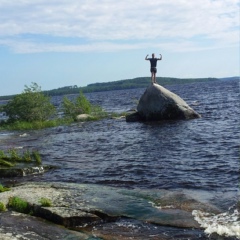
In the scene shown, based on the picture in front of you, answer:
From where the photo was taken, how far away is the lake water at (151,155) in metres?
17.2

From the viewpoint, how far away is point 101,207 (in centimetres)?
1312

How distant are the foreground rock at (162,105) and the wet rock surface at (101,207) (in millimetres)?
23323

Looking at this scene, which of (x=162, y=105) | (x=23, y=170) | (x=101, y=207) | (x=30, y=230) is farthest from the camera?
(x=162, y=105)

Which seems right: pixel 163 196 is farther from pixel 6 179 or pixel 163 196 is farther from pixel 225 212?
pixel 6 179

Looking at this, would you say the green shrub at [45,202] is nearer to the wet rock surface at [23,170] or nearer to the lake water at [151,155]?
the lake water at [151,155]

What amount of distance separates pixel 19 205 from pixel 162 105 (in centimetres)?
2710

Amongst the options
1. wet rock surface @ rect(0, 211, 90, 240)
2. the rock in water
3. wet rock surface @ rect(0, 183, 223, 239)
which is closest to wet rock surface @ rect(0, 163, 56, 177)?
wet rock surface @ rect(0, 183, 223, 239)

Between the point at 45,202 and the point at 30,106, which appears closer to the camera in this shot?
the point at 45,202

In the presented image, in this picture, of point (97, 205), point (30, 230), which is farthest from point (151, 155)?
point (30, 230)

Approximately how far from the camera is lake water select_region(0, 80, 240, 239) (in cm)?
1722

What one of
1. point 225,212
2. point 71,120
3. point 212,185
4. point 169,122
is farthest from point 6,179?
point 71,120

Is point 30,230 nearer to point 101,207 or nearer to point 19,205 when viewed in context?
point 19,205

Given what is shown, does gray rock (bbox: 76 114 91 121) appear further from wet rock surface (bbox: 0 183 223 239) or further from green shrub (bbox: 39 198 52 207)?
green shrub (bbox: 39 198 52 207)

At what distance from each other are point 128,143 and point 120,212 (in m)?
16.4
